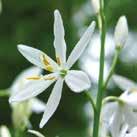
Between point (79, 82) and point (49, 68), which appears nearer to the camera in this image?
point (79, 82)

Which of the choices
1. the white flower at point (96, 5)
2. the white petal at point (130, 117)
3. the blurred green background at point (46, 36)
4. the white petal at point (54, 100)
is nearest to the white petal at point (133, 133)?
the white petal at point (130, 117)

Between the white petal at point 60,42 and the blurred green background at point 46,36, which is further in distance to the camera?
the blurred green background at point 46,36

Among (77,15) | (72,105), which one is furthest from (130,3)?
(72,105)

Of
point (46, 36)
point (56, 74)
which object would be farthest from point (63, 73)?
point (46, 36)

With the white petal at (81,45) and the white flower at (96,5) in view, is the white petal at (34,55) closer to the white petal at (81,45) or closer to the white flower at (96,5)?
the white petal at (81,45)

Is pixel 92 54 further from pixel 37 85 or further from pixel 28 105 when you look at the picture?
pixel 37 85

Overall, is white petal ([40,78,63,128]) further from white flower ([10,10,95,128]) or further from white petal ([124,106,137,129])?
white petal ([124,106,137,129])

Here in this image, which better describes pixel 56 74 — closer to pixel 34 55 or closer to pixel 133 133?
pixel 34 55
